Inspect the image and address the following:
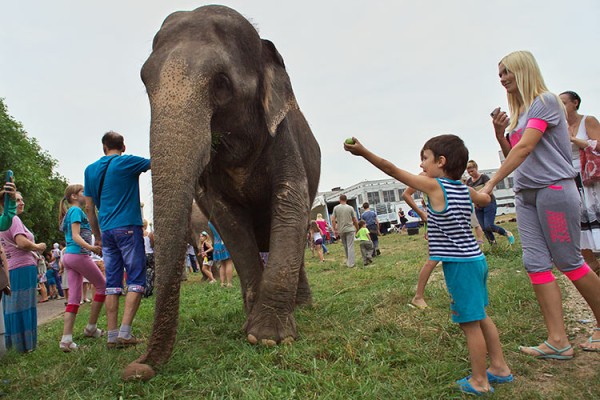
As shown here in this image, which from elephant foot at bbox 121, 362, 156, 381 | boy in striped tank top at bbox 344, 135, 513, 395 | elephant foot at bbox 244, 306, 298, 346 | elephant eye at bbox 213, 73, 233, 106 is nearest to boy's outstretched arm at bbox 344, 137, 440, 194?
boy in striped tank top at bbox 344, 135, 513, 395

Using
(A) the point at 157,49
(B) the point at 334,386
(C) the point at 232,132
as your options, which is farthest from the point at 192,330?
(A) the point at 157,49

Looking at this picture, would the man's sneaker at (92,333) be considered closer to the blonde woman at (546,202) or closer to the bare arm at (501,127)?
the blonde woman at (546,202)

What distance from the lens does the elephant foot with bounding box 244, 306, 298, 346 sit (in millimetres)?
3852

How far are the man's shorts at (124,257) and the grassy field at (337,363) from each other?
1.96 ft

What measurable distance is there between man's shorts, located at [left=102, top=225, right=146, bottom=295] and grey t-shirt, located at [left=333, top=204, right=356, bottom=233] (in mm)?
8792

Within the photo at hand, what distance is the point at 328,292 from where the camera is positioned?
7.18 m

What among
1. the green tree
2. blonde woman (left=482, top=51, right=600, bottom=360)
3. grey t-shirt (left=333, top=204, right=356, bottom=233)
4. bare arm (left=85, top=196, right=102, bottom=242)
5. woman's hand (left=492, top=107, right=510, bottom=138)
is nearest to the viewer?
blonde woman (left=482, top=51, right=600, bottom=360)

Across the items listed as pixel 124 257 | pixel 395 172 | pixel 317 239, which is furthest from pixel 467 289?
pixel 317 239

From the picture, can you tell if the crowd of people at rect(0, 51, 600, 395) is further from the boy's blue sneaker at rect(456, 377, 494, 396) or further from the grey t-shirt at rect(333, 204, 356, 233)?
the grey t-shirt at rect(333, 204, 356, 233)

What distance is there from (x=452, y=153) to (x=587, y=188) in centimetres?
305

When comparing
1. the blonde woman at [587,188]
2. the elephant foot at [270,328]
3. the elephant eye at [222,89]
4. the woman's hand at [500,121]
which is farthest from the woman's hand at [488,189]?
the blonde woman at [587,188]

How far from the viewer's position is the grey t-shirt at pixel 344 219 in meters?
13.1

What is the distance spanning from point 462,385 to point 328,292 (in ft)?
14.8

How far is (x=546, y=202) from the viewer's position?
11.2 ft
